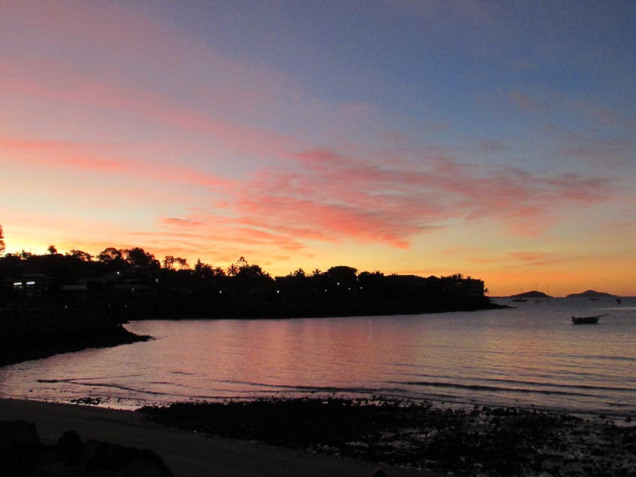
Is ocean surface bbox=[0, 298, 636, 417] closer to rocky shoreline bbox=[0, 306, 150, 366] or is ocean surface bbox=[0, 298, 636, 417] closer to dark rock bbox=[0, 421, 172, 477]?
rocky shoreline bbox=[0, 306, 150, 366]

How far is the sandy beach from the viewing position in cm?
1551

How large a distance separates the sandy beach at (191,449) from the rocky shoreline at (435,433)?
1.07 metres

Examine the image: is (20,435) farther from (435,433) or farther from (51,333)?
(51,333)

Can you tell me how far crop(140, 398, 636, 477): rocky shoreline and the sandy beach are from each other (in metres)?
1.07

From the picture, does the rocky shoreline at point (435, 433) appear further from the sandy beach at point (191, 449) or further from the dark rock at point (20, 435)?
the dark rock at point (20, 435)

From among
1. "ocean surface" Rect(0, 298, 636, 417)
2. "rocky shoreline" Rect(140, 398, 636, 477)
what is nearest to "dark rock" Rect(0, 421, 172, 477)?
"rocky shoreline" Rect(140, 398, 636, 477)

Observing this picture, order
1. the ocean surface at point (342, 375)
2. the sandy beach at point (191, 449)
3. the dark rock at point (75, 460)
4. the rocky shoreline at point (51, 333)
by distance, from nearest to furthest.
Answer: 1. the dark rock at point (75, 460)
2. the sandy beach at point (191, 449)
3. the ocean surface at point (342, 375)
4. the rocky shoreline at point (51, 333)

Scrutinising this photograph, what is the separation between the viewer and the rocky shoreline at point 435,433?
690 inches

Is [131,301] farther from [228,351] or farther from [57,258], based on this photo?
[228,351]

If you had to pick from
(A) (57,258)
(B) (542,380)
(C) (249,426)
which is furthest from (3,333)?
(A) (57,258)

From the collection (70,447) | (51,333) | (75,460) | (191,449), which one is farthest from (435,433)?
(51,333)

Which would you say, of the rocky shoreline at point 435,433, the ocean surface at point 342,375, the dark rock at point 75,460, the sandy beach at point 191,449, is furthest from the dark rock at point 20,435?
the ocean surface at point 342,375

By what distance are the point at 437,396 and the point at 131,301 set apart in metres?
153

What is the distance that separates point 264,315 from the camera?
179625 mm
